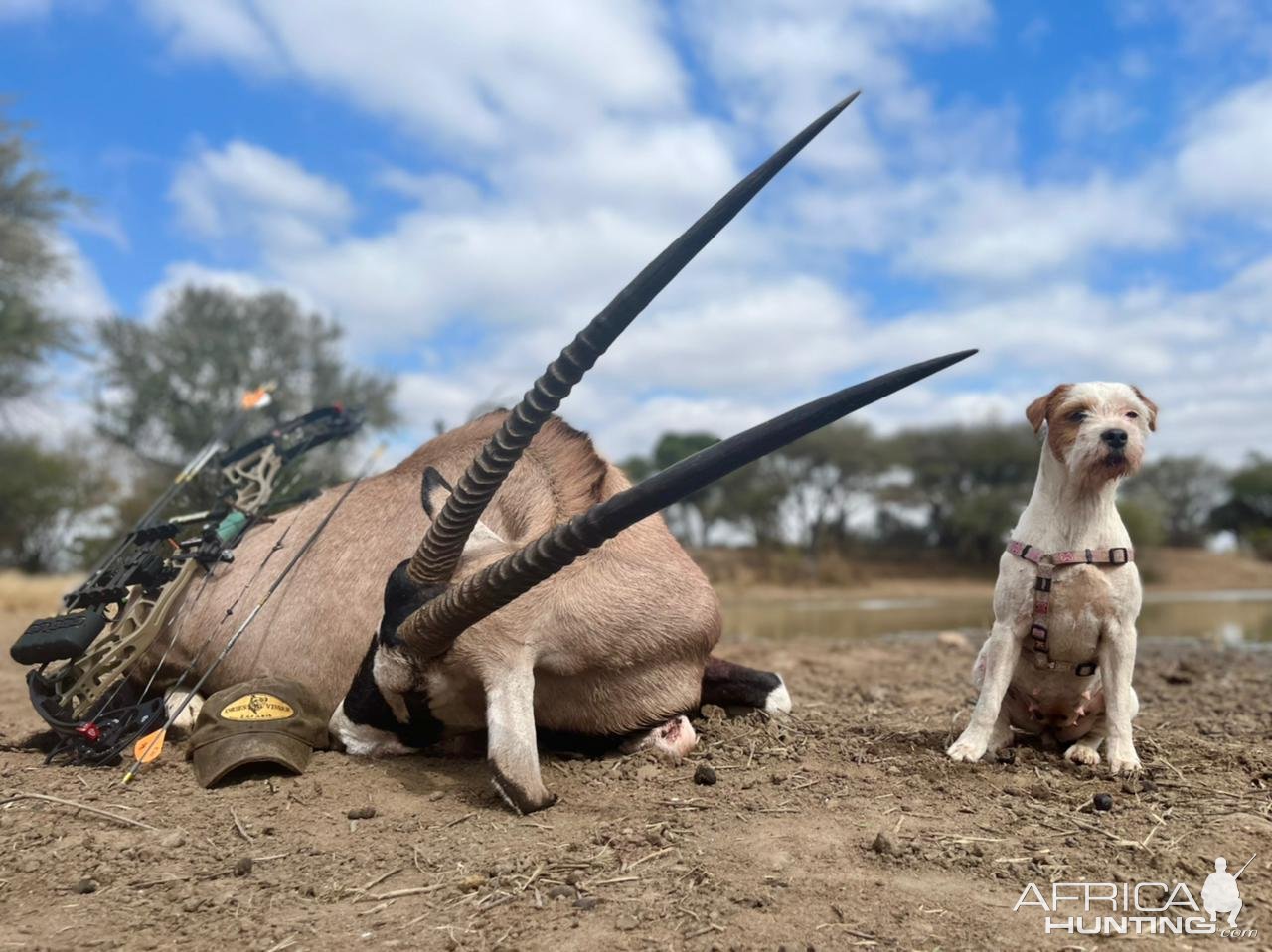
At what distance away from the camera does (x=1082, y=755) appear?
12.0 feet

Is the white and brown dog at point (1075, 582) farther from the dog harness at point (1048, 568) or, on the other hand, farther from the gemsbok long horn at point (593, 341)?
the gemsbok long horn at point (593, 341)

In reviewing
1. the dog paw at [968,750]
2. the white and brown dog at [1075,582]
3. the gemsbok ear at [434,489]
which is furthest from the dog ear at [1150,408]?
the gemsbok ear at [434,489]

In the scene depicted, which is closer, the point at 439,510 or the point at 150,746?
the point at 439,510

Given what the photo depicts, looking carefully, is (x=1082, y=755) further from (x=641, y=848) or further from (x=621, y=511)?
(x=621, y=511)

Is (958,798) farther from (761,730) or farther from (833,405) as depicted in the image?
(833,405)

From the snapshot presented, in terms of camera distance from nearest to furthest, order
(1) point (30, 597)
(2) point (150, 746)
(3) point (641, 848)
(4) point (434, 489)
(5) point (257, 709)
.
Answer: (3) point (641, 848) < (5) point (257, 709) < (2) point (150, 746) < (4) point (434, 489) < (1) point (30, 597)

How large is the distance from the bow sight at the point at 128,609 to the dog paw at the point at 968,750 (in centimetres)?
351

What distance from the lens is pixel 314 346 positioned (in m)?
36.4

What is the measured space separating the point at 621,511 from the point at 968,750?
176 cm

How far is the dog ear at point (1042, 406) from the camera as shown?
3588mm

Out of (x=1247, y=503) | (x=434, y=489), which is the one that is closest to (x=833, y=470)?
(x=1247, y=503)

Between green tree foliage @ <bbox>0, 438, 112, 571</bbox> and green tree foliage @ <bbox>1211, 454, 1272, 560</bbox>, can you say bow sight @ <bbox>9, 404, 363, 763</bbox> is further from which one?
green tree foliage @ <bbox>1211, 454, 1272, 560</bbox>

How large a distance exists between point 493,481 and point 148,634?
94.8 inches

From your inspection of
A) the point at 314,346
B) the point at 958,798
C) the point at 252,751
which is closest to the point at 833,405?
the point at 958,798
